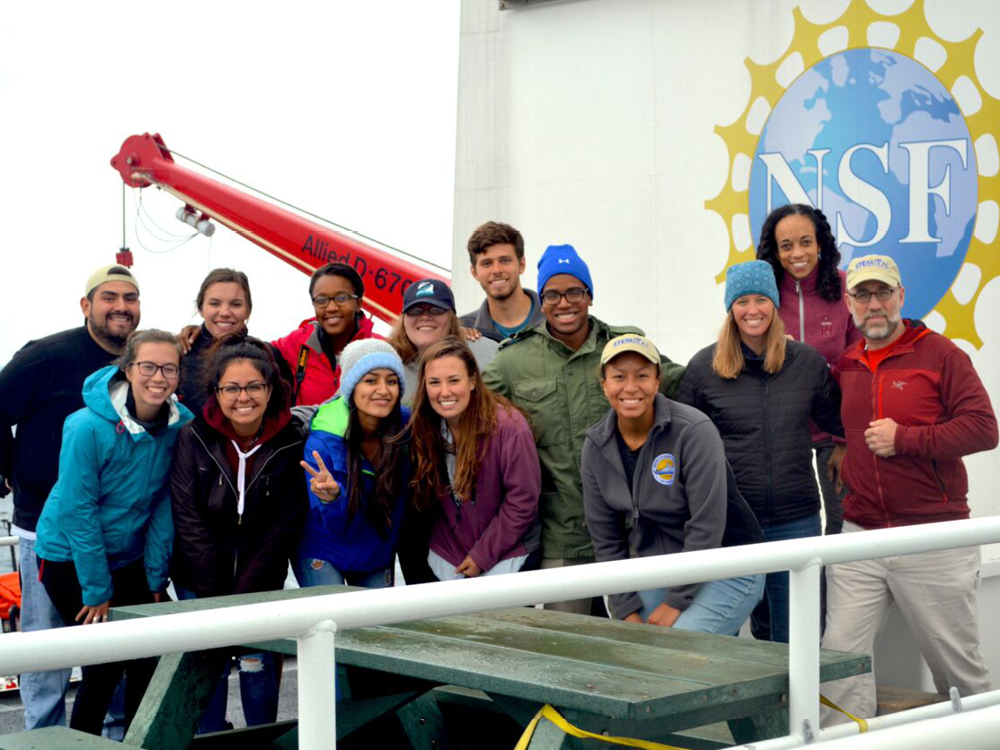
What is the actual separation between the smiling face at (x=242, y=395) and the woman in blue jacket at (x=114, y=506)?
0.68 ft

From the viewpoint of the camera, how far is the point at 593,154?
20.6ft

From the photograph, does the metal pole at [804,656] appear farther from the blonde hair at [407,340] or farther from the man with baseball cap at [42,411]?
the man with baseball cap at [42,411]

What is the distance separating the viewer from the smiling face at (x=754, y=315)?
398 cm

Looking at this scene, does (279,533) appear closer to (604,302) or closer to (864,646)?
(864,646)

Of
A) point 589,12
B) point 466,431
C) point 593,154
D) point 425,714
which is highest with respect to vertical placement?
point 589,12

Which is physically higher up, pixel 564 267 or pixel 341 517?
pixel 564 267

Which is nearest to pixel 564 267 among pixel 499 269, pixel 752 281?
pixel 499 269

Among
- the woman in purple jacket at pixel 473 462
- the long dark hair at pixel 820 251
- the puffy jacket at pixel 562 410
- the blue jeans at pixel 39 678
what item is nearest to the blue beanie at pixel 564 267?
the puffy jacket at pixel 562 410

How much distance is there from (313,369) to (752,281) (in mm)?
1755

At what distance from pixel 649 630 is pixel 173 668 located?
1265 millimetres

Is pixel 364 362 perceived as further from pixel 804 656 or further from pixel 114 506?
pixel 804 656

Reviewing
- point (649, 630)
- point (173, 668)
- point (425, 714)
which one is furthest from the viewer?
point (425, 714)

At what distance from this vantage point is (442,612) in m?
2.00

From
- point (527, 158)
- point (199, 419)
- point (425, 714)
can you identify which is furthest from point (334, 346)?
point (527, 158)
